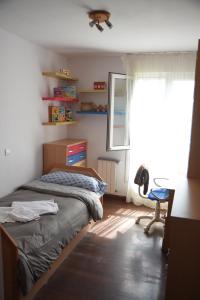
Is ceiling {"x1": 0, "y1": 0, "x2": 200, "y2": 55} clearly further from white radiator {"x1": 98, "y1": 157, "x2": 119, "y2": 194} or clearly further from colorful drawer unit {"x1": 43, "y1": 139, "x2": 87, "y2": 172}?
white radiator {"x1": 98, "y1": 157, "x2": 119, "y2": 194}

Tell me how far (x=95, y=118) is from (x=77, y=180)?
1490 millimetres

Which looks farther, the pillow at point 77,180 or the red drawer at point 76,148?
the red drawer at point 76,148

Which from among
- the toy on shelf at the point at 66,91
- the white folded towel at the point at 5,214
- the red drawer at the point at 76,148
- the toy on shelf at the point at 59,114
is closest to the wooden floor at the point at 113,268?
the white folded towel at the point at 5,214

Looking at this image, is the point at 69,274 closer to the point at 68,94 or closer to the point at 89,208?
the point at 89,208

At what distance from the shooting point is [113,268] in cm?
264

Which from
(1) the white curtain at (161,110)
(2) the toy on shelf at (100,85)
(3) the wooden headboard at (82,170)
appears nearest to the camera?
(3) the wooden headboard at (82,170)

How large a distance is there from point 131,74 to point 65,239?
9.07 ft

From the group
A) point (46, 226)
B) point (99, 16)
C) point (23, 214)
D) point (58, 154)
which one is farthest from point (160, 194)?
point (99, 16)

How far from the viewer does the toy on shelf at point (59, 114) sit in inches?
160

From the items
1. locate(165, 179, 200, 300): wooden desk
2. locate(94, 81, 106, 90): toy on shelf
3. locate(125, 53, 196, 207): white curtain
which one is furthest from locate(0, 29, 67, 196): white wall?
locate(165, 179, 200, 300): wooden desk

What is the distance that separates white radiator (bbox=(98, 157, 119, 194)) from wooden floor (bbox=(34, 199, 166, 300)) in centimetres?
90

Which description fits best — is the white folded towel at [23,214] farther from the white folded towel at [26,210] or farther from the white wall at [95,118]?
the white wall at [95,118]

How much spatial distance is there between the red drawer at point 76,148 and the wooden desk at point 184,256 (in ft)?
8.97

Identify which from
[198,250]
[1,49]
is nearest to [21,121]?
[1,49]
